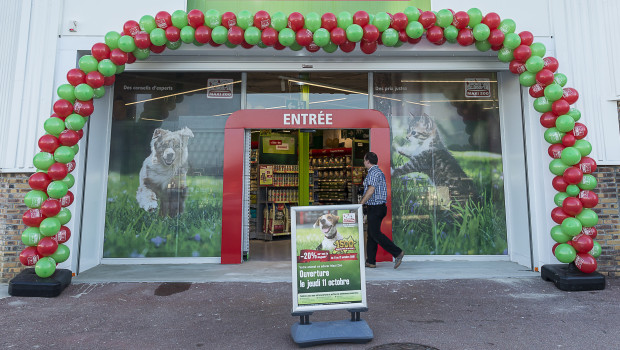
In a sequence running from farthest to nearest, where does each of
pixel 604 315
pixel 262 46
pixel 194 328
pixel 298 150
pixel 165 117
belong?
pixel 298 150 < pixel 165 117 < pixel 262 46 < pixel 604 315 < pixel 194 328

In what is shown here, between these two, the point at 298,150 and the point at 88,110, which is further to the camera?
the point at 298,150

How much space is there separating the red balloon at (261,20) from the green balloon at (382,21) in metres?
1.48

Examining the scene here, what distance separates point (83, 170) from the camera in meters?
5.45

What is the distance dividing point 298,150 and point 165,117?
391cm

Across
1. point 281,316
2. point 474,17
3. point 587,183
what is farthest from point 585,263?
point 281,316

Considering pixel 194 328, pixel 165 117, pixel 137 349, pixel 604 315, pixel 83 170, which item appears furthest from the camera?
pixel 165 117

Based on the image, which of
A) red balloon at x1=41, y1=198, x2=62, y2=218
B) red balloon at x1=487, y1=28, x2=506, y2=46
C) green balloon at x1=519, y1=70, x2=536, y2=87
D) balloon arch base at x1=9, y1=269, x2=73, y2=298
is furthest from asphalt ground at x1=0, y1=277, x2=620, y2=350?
red balloon at x1=487, y1=28, x2=506, y2=46

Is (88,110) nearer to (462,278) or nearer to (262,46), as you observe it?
(262,46)

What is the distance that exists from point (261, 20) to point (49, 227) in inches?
147

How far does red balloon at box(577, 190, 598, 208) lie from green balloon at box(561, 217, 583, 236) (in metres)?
0.26

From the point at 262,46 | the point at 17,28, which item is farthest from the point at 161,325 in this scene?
the point at 17,28

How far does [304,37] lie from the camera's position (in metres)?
4.75

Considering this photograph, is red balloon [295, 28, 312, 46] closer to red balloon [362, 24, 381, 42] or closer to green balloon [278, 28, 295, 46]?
green balloon [278, 28, 295, 46]

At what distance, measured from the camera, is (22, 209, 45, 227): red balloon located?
4.25 meters
